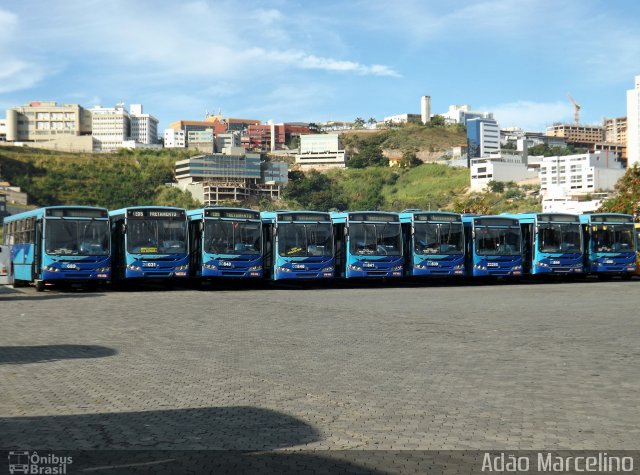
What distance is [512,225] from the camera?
34781 millimetres

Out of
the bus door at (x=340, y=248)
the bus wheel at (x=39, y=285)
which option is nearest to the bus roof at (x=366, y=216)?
the bus door at (x=340, y=248)

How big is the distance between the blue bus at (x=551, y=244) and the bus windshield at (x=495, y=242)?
44.3 inches

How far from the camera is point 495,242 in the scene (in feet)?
113

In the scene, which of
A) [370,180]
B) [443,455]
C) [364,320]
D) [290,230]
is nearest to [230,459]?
[443,455]

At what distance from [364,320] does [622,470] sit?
485 inches

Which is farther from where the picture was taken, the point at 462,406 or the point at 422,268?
the point at 422,268

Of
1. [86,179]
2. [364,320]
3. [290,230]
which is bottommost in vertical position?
[364,320]

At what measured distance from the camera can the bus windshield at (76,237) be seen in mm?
28641

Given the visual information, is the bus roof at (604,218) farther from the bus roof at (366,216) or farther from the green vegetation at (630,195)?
the green vegetation at (630,195)

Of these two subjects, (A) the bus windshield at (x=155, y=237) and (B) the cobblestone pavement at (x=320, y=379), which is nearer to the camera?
(B) the cobblestone pavement at (x=320, y=379)

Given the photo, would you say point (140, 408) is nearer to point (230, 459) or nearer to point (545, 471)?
point (230, 459)

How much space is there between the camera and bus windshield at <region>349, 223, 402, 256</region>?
106ft

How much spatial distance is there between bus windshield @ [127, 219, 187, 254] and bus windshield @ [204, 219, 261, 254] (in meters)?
0.93

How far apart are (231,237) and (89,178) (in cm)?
13098
